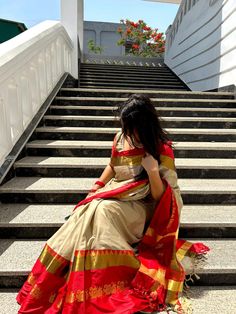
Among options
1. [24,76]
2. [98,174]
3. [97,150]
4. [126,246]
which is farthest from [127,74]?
[126,246]

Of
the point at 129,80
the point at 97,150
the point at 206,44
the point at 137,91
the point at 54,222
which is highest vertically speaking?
the point at 206,44

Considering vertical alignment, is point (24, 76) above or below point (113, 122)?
above

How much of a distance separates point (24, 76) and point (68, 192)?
1.43 metres

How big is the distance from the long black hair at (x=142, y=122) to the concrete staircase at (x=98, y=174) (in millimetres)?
761

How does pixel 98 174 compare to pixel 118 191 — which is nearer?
pixel 118 191

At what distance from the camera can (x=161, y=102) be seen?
4215 millimetres

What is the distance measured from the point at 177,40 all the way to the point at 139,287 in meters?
8.24

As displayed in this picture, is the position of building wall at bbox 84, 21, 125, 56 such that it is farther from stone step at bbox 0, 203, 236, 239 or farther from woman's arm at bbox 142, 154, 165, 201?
woman's arm at bbox 142, 154, 165, 201

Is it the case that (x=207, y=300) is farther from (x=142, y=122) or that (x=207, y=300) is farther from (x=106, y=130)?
(x=106, y=130)

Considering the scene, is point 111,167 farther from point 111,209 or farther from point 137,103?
point 137,103

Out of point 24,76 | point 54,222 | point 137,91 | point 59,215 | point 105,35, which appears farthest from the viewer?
point 105,35

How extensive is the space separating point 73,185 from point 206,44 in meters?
4.54

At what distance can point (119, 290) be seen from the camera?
1604 mm

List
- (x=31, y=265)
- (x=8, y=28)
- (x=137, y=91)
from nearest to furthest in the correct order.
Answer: (x=31, y=265)
(x=137, y=91)
(x=8, y=28)
